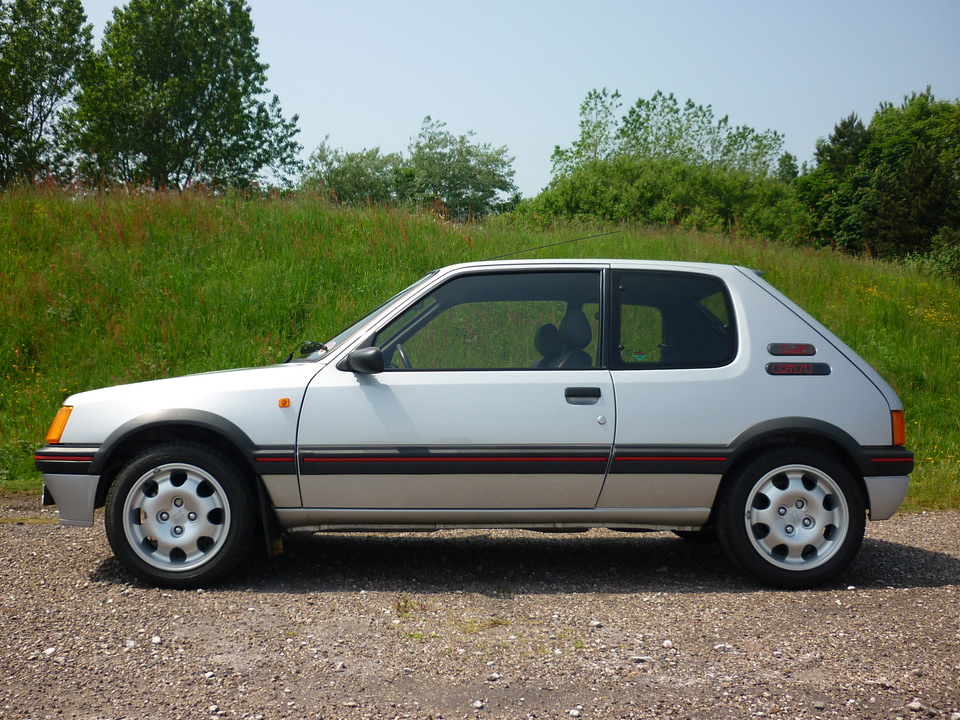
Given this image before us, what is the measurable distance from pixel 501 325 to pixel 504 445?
2.50 ft

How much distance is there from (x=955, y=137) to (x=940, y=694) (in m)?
64.7

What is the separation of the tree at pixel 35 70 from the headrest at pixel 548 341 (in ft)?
123

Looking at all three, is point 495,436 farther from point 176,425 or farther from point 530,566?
point 176,425

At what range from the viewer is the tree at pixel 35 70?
3600 cm

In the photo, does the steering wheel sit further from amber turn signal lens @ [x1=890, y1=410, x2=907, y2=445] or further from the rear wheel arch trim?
amber turn signal lens @ [x1=890, y1=410, x2=907, y2=445]

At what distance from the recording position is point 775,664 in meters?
3.43

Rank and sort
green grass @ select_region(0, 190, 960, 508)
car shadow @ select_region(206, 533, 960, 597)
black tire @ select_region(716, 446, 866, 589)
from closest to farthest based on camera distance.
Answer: black tire @ select_region(716, 446, 866, 589)
car shadow @ select_region(206, 533, 960, 597)
green grass @ select_region(0, 190, 960, 508)

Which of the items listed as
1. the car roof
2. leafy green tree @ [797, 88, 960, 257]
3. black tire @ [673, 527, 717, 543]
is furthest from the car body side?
leafy green tree @ [797, 88, 960, 257]

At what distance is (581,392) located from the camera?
4.55 m

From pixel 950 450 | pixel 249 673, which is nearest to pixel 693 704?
pixel 249 673

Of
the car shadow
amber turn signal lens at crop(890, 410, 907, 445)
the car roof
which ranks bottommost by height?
the car shadow

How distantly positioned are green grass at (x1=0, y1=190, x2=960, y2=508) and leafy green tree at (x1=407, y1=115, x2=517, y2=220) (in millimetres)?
52521

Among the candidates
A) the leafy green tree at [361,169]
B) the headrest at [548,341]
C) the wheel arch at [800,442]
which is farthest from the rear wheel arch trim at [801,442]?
the leafy green tree at [361,169]

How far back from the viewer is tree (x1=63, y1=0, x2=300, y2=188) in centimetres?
3684
